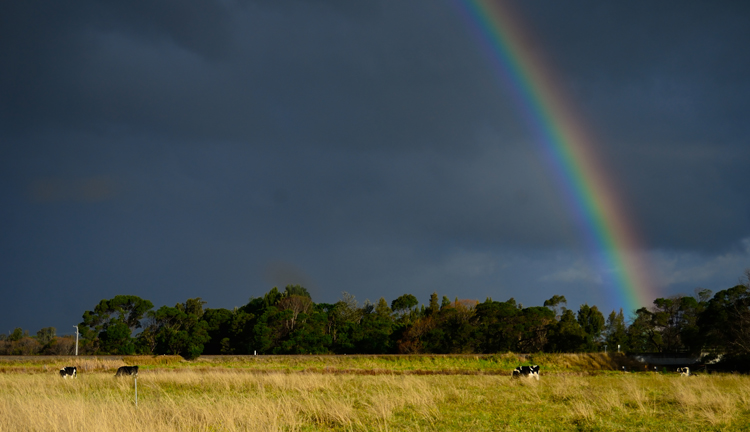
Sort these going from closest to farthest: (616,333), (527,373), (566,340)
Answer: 1. (527,373)
2. (566,340)
3. (616,333)

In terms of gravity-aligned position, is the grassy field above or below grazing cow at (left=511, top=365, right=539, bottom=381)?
above

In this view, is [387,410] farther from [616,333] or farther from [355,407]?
[616,333]

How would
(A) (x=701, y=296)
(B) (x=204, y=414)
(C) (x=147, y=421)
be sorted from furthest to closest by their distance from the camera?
(A) (x=701, y=296)
(B) (x=204, y=414)
(C) (x=147, y=421)

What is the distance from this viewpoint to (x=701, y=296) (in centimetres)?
7388

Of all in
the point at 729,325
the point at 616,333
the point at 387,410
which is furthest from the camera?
the point at 616,333

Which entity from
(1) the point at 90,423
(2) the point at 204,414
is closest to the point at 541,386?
(2) the point at 204,414

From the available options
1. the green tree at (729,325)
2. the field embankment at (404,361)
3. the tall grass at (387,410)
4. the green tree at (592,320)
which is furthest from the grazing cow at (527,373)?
the green tree at (592,320)

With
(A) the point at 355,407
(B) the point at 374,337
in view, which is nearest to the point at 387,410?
(A) the point at 355,407

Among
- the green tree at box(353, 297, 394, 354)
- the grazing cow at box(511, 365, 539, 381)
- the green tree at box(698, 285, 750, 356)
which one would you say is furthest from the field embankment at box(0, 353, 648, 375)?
the green tree at box(353, 297, 394, 354)

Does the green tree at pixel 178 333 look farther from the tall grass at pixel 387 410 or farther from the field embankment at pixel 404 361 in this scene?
the tall grass at pixel 387 410

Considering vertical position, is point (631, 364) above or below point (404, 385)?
below

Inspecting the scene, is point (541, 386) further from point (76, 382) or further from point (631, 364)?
point (631, 364)

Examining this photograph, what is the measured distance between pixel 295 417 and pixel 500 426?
4443mm

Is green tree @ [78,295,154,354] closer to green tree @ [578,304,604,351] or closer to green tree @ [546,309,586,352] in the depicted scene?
green tree @ [546,309,586,352]
